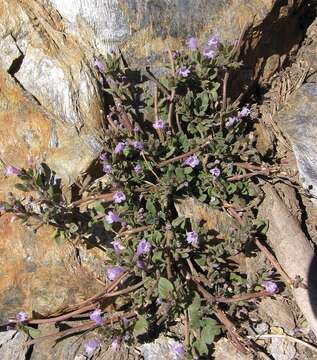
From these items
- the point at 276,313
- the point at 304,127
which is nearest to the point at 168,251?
the point at 276,313

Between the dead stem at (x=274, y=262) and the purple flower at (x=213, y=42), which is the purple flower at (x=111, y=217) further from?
the purple flower at (x=213, y=42)

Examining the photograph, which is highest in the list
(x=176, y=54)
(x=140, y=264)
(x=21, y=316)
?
(x=176, y=54)

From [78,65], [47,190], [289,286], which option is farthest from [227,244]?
[78,65]

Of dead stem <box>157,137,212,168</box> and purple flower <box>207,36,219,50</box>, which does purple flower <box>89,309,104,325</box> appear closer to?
dead stem <box>157,137,212,168</box>

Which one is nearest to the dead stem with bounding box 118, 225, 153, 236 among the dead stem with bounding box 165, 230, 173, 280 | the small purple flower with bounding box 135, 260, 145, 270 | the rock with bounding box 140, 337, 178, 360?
the dead stem with bounding box 165, 230, 173, 280

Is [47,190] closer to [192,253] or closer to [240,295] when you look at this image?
[192,253]

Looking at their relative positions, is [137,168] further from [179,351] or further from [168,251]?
[179,351]

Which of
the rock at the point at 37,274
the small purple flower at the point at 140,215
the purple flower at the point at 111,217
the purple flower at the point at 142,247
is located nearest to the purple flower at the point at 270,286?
the purple flower at the point at 142,247
